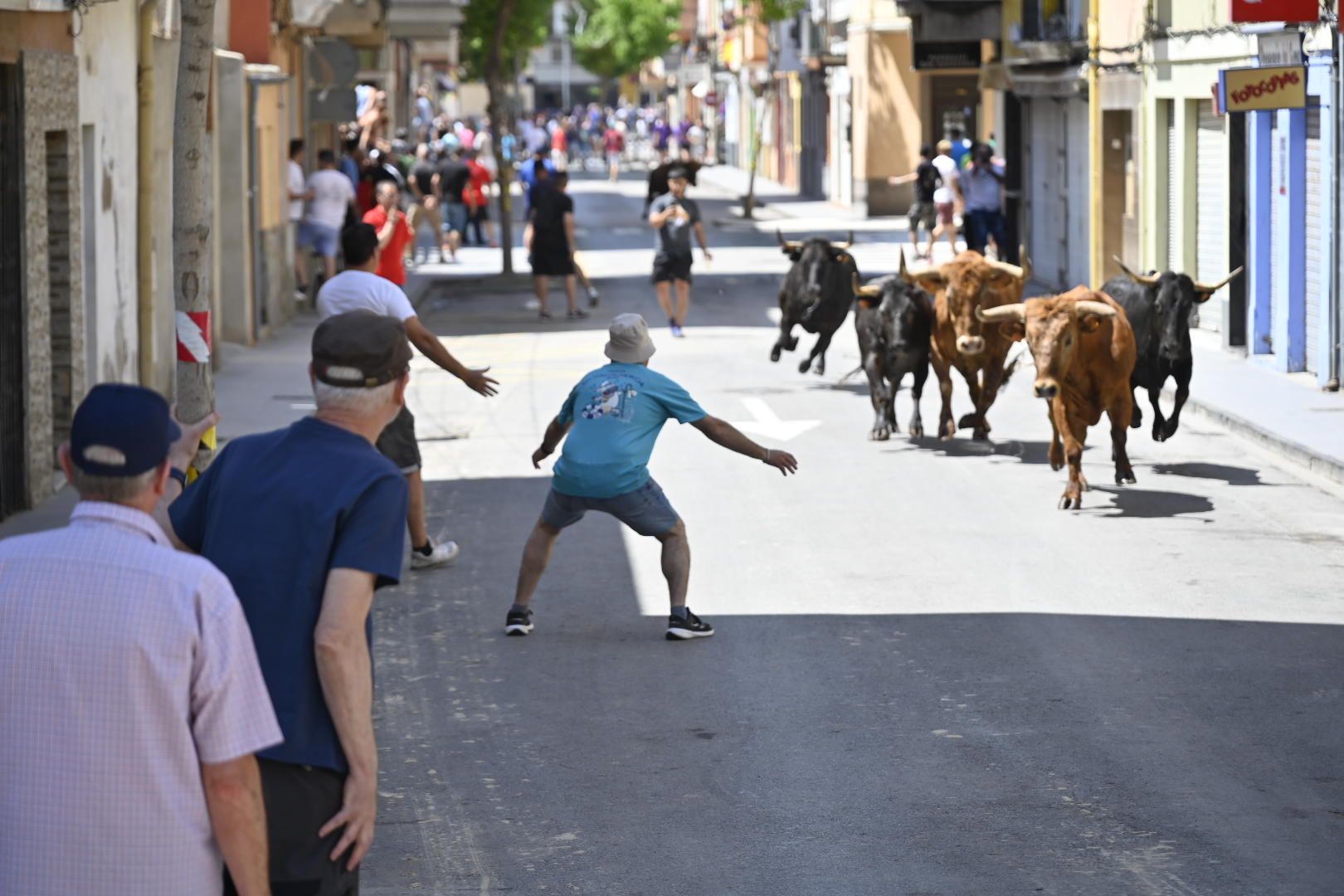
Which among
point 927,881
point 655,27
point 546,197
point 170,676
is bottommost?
point 927,881

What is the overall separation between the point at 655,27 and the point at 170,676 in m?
97.9

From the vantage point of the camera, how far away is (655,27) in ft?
329

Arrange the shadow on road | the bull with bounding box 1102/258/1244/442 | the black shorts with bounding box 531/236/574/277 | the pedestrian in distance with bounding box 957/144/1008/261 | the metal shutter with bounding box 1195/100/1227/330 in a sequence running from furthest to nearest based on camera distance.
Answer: the pedestrian in distance with bounding box 957/144/1008/261
the black shorts with bounding box 531/236/574/277
the metal shutter with bounding box 1195/100/1227/330
the bull with bounding box 1102/258/1244/442
the shadow on road

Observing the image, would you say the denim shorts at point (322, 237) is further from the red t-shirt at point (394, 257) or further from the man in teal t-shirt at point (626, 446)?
the man in teal t-shirt at point (626, 446)

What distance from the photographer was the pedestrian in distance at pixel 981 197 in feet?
106

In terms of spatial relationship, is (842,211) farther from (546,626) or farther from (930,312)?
(546,626)

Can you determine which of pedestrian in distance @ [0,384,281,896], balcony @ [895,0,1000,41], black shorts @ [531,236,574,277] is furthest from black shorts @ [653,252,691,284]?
pedestrian in distance @ [0,384,281,896]

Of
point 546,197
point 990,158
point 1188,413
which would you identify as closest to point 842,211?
point 990,158

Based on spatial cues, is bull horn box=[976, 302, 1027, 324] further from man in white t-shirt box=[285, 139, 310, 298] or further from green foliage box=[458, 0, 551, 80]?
green foliage box=[458, 0, 551, 80]

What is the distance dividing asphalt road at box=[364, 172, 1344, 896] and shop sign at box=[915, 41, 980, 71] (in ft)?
70.7

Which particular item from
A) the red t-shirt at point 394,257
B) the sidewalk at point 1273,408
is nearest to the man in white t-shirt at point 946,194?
the sidewalk at point 1273,408

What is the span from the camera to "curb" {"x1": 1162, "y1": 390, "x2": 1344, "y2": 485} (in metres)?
15.1

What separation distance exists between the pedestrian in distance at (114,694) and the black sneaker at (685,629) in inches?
239

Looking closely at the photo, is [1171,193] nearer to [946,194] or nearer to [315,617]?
[946,194]
